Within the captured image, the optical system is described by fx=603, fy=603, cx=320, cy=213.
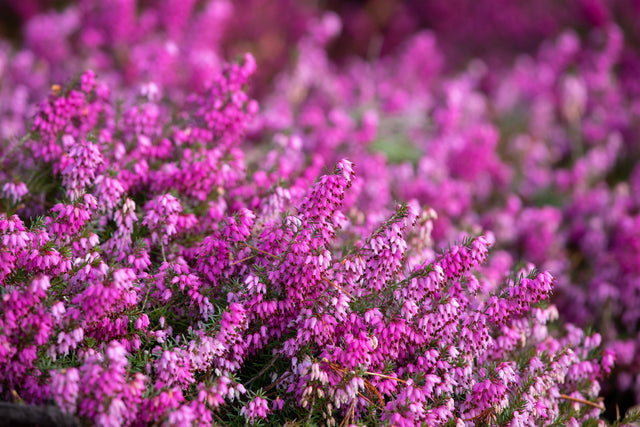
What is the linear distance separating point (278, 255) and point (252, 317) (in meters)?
0.41

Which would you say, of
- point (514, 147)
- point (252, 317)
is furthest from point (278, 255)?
point (514, 147)

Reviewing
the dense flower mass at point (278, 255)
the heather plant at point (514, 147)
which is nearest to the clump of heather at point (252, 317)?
the dense flower mass at point (278, 255)

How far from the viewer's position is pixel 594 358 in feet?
14.6

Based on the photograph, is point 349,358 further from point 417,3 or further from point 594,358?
point 417,3

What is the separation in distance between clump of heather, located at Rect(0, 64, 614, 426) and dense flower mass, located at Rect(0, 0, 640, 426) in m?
0.02

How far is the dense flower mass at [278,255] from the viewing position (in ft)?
11.0

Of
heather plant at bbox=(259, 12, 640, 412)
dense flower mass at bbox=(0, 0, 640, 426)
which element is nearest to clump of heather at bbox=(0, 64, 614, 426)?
dense flower mass at bbox=(0, 0, 640, 426)

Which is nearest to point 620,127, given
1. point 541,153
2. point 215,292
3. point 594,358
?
point 541,153

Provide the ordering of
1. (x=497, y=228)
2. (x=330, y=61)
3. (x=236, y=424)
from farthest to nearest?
(x=330, y=61) → (x=497, y=228) → (x=236, y=424)

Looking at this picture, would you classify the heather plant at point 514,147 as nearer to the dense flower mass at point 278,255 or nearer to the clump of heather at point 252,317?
the dense flower mass at point 278,255

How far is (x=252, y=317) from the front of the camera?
11.9 ft

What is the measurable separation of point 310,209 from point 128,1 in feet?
17.5

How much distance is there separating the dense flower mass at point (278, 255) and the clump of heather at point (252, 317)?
2 centimetres

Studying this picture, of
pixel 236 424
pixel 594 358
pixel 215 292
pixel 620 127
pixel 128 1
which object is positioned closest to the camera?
pixel 236 424
